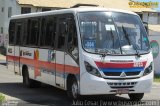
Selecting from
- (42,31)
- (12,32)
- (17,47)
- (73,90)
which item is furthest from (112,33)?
(12,32)

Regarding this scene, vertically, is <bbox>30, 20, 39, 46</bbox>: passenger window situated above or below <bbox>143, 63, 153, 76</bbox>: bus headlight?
above

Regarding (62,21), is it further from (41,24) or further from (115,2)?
(115,2)

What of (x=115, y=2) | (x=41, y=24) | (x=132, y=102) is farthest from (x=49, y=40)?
(x=115, y=2)

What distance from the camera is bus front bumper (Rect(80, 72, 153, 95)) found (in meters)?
13.0

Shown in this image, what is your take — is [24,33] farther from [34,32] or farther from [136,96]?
[136,96]

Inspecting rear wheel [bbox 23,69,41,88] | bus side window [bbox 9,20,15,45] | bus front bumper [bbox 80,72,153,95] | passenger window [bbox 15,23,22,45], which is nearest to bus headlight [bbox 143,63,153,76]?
bus front bumper [bbox 80,72,153,95]

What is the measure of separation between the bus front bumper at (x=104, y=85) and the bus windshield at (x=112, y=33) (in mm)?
771

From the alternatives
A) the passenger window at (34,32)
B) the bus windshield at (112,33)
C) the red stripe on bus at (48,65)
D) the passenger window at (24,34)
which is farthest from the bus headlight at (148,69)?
the passenger window at (24,34)

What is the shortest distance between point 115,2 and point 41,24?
5249 centimetres

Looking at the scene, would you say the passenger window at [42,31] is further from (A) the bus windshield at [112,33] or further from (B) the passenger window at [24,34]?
(A) the bus windshield at [112,33]

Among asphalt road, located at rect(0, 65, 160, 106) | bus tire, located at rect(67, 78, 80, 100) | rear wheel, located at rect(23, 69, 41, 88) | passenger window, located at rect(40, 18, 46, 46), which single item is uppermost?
passenger window, located at rect(40, 18, 46, 46)

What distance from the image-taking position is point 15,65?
65.6 feet

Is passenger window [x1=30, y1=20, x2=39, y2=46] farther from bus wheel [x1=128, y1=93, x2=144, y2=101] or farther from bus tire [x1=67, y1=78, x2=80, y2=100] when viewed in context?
bus wheel [x1=128, y1=93, x2=144, y2=101]

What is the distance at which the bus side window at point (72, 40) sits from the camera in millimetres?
13594
